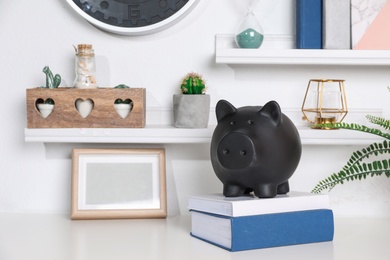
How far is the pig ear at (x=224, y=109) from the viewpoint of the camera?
4.24ft

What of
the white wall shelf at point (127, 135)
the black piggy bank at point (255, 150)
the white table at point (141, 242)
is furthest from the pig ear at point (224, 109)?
the white table at point (141, 242)

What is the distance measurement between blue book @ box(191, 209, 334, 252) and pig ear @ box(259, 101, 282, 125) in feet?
0.66

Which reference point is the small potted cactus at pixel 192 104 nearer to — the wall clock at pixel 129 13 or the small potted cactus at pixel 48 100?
the wall clock at pixel 129 13

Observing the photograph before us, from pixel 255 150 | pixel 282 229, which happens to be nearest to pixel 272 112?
pixel 255 150

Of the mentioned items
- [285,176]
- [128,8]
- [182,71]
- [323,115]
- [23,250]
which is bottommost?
[23,250]

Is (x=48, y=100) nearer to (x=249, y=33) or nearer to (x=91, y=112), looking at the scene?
(x=91, y=112)

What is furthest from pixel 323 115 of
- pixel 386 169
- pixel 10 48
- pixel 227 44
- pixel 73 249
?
pixel 10 48

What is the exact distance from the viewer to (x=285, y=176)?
4.18 feet

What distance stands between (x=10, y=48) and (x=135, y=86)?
357mm

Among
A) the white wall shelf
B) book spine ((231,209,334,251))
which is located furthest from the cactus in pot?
book spine ((231,209,334,251))

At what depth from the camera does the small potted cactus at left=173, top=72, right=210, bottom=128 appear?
58.6 inches

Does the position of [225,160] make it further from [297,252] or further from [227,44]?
[227,44]

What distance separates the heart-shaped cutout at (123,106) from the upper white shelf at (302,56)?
0.25 metres

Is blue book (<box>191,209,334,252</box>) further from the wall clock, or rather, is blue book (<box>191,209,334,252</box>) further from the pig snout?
the wall clock
